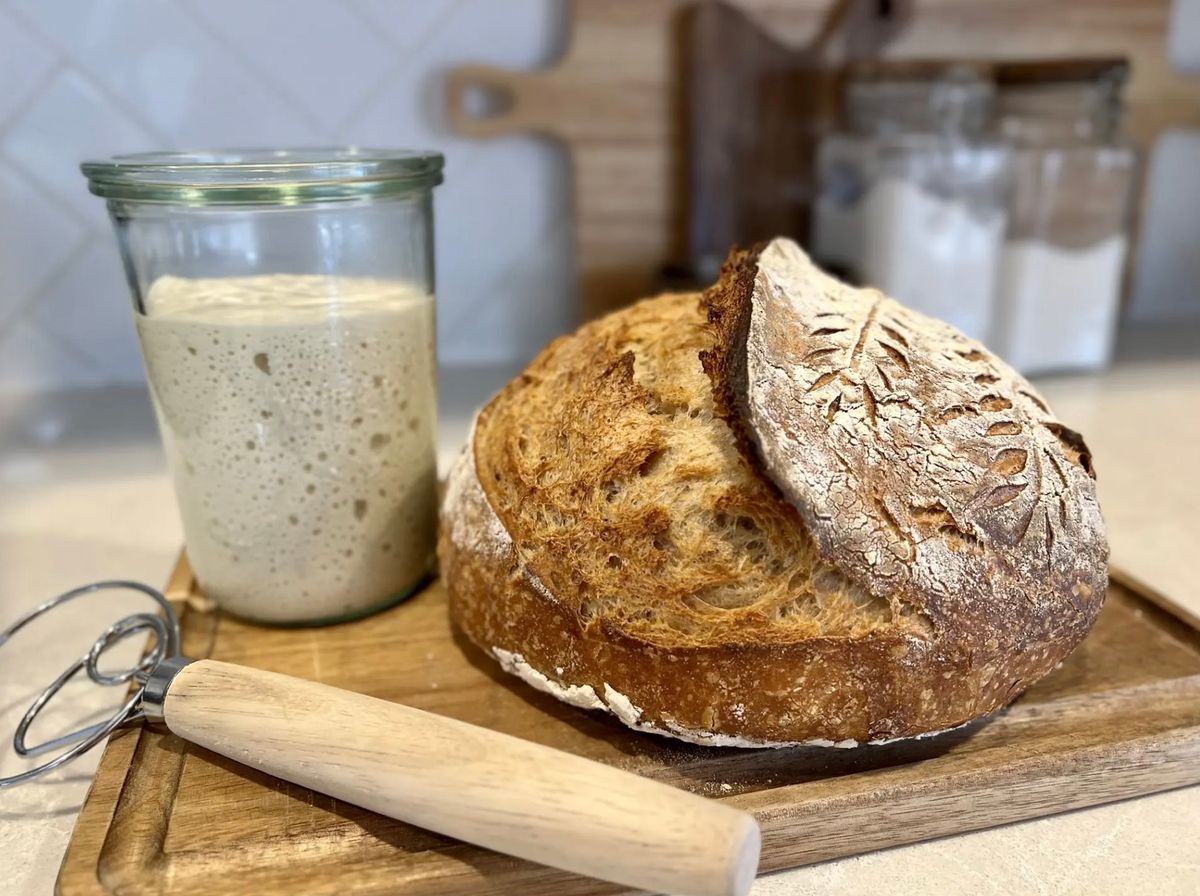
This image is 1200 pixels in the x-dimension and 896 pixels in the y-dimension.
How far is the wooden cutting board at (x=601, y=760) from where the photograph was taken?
49 cm

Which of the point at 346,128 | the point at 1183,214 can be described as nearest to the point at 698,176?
the point at 346,128

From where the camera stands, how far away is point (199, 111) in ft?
4.25

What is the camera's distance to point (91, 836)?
1.65ft

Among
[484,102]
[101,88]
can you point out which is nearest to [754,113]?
[484,102]

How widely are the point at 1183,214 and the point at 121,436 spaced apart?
186 cm

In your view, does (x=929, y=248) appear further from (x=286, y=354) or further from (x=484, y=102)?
(x=286, y=354)

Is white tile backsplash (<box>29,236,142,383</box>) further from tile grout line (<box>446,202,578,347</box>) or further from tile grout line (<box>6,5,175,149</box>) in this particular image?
tile grout line (<box>446,202,578,347</box>)

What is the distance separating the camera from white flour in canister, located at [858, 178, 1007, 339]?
127 centimetres

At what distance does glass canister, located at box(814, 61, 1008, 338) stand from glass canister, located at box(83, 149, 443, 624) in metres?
0.77

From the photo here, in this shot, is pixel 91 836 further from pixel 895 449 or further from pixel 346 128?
pixel 346 128

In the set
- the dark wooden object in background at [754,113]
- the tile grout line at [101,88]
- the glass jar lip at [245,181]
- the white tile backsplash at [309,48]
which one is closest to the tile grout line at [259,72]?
the white tile backsplash at [309,48]

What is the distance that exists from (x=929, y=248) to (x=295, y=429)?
3.20 ft

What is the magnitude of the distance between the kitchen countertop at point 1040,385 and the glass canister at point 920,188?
0.25m

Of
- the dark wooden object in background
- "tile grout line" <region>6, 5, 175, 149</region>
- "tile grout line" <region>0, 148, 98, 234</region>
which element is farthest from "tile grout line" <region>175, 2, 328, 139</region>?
the dark wooden object in background
